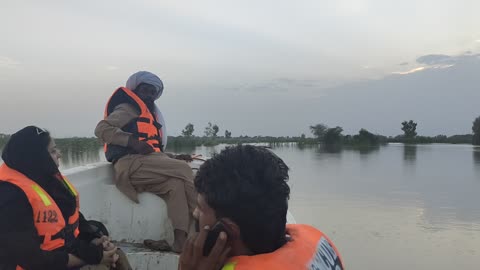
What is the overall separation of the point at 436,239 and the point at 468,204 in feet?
11.0

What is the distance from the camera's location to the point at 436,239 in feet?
22.2

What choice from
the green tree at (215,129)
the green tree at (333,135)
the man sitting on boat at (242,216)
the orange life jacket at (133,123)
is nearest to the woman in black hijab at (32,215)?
the man sitting on boat at (242,216)

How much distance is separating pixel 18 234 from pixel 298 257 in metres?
1.24

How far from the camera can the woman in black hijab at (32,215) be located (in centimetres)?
171

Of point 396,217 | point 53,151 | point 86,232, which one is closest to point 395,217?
point 396,217

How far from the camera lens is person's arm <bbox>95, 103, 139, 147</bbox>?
327 centimetres

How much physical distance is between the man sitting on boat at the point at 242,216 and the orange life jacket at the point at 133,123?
2.46 metres

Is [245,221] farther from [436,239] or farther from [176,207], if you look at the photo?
[436,239]

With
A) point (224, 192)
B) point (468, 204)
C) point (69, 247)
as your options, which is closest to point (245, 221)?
point (224, 192)

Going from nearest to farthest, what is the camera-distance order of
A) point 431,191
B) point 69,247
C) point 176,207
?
point 69,247 < point 176,207 < point 431,191

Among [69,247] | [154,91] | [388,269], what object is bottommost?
[388,269]

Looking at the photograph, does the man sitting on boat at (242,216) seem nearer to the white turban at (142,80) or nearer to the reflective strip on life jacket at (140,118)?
the reflective strip on life jacket at (140,118)

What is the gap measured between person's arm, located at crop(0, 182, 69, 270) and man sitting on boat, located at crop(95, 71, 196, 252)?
1.38m

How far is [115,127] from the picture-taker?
329 cm
